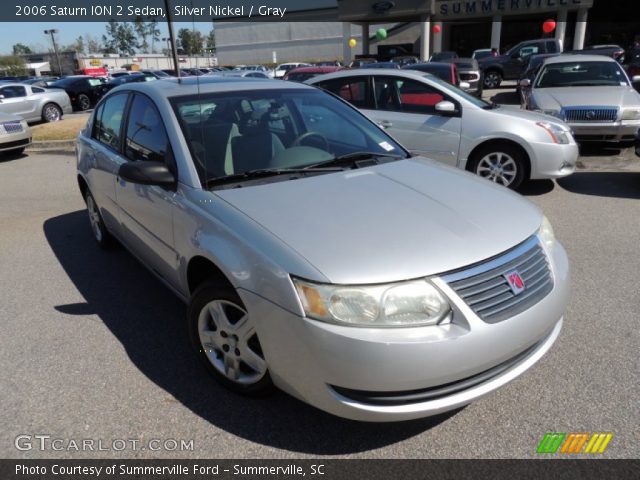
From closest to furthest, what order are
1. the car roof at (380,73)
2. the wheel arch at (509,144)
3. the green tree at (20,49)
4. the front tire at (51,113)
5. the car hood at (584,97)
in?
1. the wheel arch at (509,144)
2. the car roof at (380,73)
3. the car hood at (584,97)
4. the front tire at (51,113)
5. the green tree at (20,49)

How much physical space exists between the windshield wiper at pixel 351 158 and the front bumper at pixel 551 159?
337 centimetres

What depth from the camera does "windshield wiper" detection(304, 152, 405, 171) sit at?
3171 millimetres

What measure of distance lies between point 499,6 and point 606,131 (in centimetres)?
2994

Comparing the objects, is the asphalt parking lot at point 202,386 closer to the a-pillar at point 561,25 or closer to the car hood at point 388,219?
the car hood at point 388,219

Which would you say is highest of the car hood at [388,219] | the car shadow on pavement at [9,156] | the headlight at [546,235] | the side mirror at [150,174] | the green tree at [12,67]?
the green tree at [12,67]

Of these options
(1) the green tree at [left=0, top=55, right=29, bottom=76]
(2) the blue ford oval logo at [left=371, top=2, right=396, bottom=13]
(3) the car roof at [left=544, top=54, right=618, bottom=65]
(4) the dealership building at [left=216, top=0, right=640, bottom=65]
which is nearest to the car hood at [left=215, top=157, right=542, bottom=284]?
(3) the car roof at [left=544, top=54, right=618, bottom=65]

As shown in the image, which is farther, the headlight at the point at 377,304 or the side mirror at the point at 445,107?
the side mirror at the point at 445,107

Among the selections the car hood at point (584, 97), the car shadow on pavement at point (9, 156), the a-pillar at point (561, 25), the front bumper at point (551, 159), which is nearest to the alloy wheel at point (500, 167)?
the front bumper at point (551, 159)

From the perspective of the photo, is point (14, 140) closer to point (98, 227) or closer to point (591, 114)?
point (98, 227)

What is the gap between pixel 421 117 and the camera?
6.48 meters

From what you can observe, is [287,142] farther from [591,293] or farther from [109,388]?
[591,293]

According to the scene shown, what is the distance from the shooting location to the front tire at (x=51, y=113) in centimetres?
1641

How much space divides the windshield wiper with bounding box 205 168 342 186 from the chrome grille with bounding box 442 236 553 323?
1.22m

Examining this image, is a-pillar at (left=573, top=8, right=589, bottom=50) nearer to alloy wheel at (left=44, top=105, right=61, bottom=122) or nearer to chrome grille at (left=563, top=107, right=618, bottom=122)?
chrome grille at (left=563, top=107, right=618, bottom=122)
